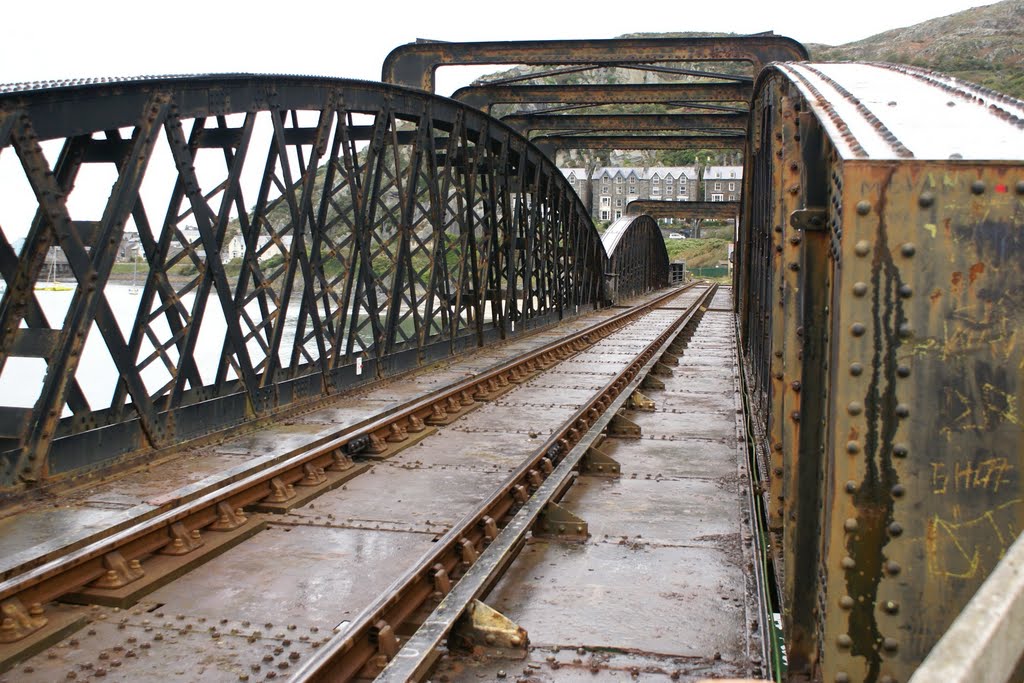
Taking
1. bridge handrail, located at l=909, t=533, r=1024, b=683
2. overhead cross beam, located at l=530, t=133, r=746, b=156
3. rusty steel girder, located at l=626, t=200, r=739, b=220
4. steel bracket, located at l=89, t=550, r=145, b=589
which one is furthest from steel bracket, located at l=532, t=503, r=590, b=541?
rusty steel girder, located at l=626, t=200, r=739, b=220

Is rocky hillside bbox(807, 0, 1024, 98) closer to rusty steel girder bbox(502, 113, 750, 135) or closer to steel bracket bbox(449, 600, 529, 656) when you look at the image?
rusty steel girder bbox(502, 113, 750, 135)

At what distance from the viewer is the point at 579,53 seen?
20.8 meters

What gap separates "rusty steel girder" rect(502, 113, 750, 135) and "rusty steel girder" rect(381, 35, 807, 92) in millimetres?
5938

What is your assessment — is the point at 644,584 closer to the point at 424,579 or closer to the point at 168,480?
the point at 424,579

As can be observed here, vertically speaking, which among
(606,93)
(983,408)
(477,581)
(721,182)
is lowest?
(477,581)

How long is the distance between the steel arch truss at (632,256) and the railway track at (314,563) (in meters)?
26.9

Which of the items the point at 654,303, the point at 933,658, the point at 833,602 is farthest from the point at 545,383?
the point at 654,303

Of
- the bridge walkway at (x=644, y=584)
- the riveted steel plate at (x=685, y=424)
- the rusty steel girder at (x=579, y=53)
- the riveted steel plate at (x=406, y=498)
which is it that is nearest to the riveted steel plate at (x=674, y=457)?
the bridge walkway at (x=644, y=584)

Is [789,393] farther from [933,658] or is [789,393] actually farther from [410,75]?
[410,75]

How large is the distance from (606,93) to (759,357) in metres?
16.0

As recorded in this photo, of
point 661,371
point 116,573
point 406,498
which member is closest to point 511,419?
point 406,498

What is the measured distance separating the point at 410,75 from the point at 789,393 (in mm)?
17186

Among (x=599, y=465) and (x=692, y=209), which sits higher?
(x=692, y=209)

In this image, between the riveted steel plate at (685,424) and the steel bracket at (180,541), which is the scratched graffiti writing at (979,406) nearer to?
the steel bracket at (180,541)
